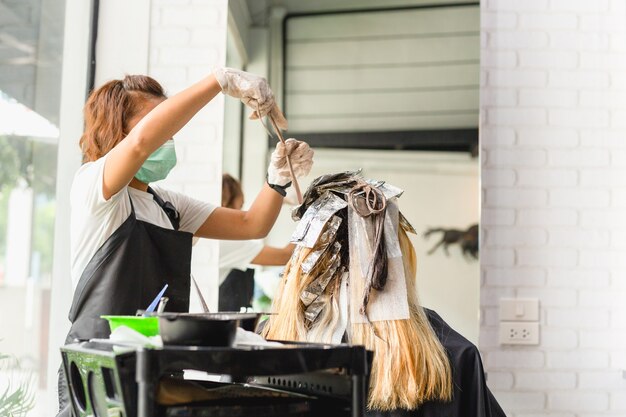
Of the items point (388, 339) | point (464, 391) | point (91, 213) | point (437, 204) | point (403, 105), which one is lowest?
point (464, 391)

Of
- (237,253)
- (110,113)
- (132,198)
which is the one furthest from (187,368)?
(237,253)

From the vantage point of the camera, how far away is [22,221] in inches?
85.6

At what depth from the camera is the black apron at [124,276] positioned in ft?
6.25

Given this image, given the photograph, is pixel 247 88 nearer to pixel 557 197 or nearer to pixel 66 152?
pixel 66 152

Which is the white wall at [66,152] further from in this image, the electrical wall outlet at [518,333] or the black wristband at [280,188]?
the electrical wall outlet at [518,333]

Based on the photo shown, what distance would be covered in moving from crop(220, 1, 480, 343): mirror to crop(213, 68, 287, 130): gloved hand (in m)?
0.74

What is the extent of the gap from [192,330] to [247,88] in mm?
862

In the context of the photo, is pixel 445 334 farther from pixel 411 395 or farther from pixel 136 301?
pixel 136 301

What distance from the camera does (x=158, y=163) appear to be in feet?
7.06

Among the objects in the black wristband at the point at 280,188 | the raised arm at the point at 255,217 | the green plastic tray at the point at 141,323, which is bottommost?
the green plastic tray at the point at 141,323

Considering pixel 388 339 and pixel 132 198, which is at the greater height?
pixel 132 198

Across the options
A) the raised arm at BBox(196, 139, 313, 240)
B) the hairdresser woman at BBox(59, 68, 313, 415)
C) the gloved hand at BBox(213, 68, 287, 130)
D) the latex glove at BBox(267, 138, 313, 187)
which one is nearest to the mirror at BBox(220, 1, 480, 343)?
the raised arm at BBox(196, 139, 313, 240)

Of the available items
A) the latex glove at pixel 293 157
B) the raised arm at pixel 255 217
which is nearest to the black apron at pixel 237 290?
the raised arm at pixel 255 217

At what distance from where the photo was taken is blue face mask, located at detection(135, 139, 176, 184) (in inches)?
84.5
